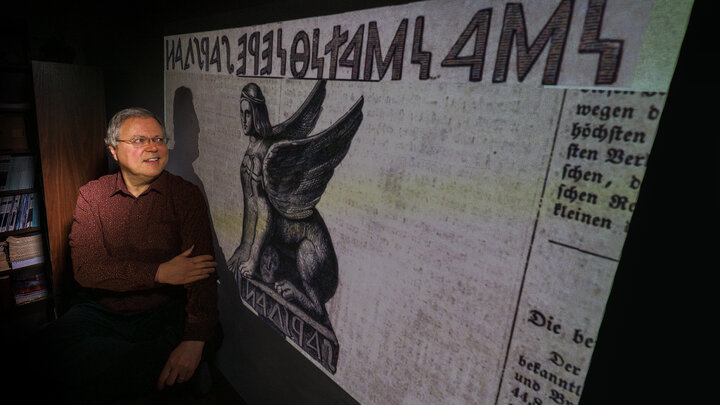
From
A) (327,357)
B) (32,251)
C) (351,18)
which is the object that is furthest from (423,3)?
(32,251)

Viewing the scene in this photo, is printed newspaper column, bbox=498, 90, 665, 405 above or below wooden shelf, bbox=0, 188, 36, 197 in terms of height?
above

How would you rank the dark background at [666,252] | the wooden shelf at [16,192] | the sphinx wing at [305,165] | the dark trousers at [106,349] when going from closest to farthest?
1. the dark background at [666,252]
2. the sphinx wing at [305,165]
3. the dark trousers at [106,349]
4. the wooden shelf at [16,192]

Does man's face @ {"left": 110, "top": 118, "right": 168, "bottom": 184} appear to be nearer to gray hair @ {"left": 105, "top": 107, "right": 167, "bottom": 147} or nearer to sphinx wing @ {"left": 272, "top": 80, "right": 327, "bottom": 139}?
gray hair @ {"left": 105, "top": 107, "right": 167, "bottom": 147}

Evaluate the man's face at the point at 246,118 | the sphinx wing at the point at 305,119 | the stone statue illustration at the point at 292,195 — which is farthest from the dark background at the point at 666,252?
the man's face at the point at 246,118

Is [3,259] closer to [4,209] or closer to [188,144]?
[4,209]

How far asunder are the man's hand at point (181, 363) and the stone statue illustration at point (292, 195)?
437 mm

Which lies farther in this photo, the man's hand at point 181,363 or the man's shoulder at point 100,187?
the man's shoulder at point 100,187

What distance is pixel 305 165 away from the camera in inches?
51.4

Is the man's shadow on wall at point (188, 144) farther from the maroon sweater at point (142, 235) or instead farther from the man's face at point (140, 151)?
the man's face at point (140, 151)

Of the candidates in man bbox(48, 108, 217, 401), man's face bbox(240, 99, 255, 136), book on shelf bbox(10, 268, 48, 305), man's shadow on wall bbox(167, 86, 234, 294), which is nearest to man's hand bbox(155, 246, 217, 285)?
man bbox(48, 108, 217, 401)

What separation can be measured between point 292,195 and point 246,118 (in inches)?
17.0

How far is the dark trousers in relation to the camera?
4.94ft

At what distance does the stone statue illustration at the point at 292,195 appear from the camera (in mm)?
1240

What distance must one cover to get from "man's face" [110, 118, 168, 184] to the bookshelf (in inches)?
37.7
